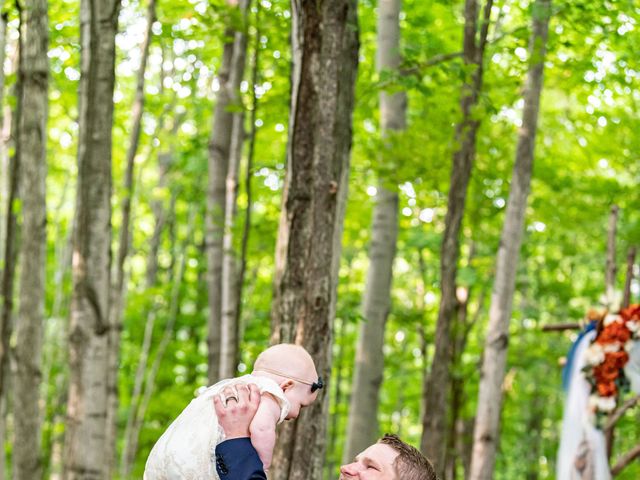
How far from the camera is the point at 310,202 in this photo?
14.2ft

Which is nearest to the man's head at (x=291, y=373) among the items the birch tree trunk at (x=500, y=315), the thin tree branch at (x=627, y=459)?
the thin tree branch at (x=627, y=459)

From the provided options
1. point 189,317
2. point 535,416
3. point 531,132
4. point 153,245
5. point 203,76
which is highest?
point 203,76

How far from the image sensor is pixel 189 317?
55.7 feet

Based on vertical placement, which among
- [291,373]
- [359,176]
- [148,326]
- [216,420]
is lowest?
[148,326]

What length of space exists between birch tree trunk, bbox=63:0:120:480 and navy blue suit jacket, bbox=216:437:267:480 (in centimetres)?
364

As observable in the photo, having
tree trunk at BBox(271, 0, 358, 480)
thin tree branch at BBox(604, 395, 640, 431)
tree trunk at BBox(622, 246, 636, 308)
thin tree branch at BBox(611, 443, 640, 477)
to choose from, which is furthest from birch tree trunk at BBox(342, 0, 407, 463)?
→ tree trunk at BBox(271, 0, 358, 480)

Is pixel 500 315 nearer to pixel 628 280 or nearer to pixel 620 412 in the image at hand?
pixel 628 280

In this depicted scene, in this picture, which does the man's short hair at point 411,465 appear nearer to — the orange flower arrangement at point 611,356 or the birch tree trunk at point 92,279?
the birch tree trunk at point 92,279

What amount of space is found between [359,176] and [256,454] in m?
9.66

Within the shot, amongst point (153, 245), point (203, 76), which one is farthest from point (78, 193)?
point (153, 245)

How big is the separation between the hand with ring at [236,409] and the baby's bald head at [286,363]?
163 mm

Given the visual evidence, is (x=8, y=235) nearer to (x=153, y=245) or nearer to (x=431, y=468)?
(x=431, y=468)

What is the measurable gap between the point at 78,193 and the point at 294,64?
2218 millimetres

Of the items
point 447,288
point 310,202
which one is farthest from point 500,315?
point 310,202
